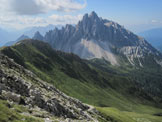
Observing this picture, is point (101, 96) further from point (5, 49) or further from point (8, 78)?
point (8, 78)

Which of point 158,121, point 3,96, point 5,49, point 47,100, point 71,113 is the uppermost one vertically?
point 5,49

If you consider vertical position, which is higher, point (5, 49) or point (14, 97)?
point (5, 49)

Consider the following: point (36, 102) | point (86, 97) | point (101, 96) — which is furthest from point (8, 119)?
point (101, 96)

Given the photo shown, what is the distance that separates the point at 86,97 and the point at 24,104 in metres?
150

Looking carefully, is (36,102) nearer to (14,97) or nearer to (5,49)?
(14,97)

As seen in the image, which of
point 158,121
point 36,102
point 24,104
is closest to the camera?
point 24,104

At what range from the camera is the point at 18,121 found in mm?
21781

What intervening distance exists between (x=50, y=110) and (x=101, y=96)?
16510 cm

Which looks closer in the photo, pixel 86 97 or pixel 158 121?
pixel 158 121

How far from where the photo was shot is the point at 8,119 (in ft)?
69.7

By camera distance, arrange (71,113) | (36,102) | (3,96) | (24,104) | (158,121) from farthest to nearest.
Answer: (158,121)
(71,113)
(36,102)
(24,104)
(3,96)

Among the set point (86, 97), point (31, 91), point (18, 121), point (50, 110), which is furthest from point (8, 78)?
point (86, 97)

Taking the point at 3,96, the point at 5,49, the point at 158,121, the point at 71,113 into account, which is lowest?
the point at 158,121

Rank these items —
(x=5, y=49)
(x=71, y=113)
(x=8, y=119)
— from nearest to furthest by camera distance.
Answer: (x=8, y=119) < (x=71, y=113) < (x=5, y=49)
